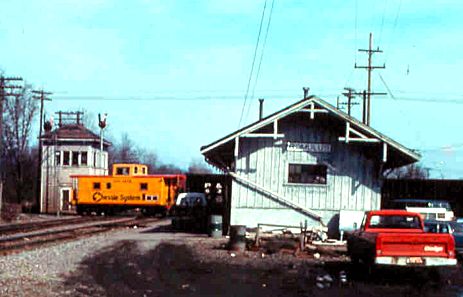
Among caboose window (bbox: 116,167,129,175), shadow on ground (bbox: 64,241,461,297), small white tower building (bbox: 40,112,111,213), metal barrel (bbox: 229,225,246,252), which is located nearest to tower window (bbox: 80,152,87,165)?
small white tower building (bbox: 40,112,111,213)

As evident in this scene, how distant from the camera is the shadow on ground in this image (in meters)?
14.1

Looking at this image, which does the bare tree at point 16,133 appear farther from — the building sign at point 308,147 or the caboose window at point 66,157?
the building sign at point 308,147

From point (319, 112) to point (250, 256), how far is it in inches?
304

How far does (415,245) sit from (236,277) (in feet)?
13.4

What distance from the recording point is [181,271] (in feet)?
57.2

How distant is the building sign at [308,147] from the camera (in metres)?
28.3

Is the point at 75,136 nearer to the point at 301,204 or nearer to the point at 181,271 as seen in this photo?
the point at 301,204

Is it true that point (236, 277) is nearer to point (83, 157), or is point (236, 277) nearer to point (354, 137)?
point (354, 137)

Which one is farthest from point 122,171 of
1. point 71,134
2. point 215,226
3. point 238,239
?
point 238,239

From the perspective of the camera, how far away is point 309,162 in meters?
28.3

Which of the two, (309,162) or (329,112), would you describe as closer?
(329,112)

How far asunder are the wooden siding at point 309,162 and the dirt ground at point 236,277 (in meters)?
5.85

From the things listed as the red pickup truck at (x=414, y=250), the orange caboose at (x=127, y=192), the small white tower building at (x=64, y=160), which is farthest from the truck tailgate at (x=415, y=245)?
the small white tower building at (x=64, y=160)

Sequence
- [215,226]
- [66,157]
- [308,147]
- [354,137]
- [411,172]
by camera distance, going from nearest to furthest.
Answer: [354,137], [308,147], [215,226], [66,157], [411,172]
